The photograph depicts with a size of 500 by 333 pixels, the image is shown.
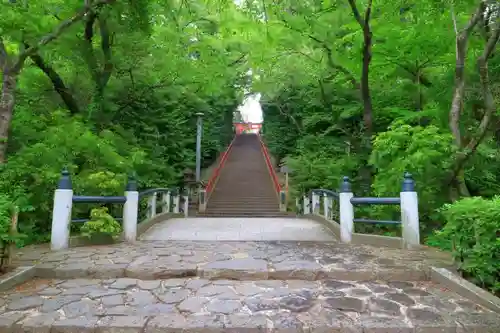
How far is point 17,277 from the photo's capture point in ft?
13.5

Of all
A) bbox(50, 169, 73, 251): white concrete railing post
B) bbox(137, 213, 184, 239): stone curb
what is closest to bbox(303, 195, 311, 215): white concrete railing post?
bbox(137, 213, 184, 239): stone curb

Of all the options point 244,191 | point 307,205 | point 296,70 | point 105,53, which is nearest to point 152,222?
point 105,53

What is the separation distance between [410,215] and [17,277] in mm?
5938

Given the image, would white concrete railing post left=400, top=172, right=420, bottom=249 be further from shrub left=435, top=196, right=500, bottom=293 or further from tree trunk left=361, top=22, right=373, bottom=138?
tree trunk left=361, top=22, right=373, bottom=138

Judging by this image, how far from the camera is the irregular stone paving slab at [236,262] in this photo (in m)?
4.46

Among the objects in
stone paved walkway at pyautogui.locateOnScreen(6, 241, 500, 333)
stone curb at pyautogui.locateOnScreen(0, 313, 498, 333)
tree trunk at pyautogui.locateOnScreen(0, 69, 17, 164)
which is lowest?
stone curb at pyautogui.locateOnScreen(0, 313, 498, 333)

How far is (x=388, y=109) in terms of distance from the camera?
9.80 metres

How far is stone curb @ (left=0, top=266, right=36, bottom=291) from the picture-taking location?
391 centimetres

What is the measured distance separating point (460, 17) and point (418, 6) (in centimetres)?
105

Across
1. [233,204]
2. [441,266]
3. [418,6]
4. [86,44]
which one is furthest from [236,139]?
[441,266]

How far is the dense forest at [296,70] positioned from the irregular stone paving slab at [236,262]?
776 millimetres

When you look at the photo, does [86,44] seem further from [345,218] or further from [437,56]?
[437,56]

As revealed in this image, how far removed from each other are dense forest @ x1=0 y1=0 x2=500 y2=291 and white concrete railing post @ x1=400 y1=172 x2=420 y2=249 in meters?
0.50

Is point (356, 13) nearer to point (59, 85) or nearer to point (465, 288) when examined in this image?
point (465, 288)
